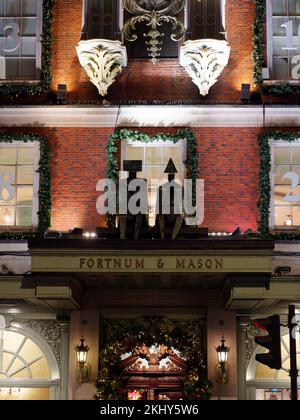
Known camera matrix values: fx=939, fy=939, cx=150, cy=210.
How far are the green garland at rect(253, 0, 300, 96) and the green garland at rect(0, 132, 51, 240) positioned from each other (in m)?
5.41

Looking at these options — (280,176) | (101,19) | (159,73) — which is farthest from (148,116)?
(280,176)

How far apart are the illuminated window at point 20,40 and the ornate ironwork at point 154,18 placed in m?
2.25

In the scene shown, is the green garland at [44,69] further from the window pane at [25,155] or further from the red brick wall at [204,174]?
the window pane at [25,155]

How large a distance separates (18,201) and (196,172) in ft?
14.2

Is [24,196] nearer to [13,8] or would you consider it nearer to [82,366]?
[82,366]

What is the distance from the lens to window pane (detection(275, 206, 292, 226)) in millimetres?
22297

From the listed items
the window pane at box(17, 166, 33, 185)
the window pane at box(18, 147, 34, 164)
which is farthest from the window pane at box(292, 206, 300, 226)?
the window pane at box(18, 147, 34, 164)

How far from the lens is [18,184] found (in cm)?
2259

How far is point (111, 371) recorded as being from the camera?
21.3m

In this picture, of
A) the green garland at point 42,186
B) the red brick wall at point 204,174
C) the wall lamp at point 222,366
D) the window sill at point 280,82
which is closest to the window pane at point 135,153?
the red brick wall at point 204,174

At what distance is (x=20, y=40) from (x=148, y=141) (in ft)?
13.6

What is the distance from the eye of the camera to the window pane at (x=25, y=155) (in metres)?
22.7

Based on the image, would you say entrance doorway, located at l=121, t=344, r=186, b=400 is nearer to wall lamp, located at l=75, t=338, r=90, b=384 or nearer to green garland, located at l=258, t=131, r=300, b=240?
wall lamp, located at l=75, t=338, r=90, b=384

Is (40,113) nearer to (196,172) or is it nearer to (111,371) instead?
(196,172)
